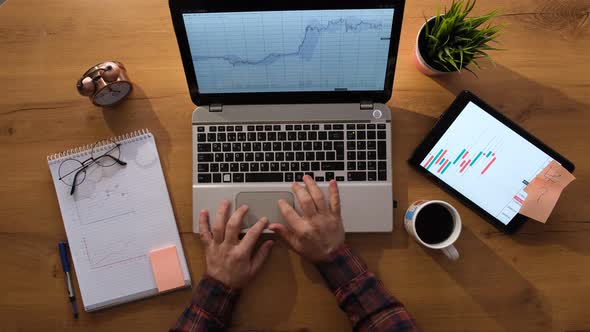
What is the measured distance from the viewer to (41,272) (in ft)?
2.80

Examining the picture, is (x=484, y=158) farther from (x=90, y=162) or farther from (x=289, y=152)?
(x=90, y=162)

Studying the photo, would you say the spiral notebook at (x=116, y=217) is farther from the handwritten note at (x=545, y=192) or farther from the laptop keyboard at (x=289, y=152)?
the handwritten note at (x=545, y=192)

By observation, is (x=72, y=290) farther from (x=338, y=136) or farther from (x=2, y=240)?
(x=338, y=136)

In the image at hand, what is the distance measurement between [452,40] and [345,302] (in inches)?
22.3

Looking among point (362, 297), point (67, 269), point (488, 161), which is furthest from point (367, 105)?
point (67, 269)

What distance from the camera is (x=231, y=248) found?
31.9 inches

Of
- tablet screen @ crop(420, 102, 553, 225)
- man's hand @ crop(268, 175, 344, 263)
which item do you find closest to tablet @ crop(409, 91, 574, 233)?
tablet screen @ crop(420, 102, 553, 225)

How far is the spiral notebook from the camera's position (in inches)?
32.9

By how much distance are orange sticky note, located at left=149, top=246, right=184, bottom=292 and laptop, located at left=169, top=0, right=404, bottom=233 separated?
0.08m

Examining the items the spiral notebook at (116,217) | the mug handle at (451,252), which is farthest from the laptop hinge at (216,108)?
the mug handle at (451,252)

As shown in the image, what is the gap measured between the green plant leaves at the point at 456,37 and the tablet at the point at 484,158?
8cm

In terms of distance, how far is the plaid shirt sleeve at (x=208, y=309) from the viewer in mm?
782

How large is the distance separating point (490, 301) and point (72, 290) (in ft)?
2.84

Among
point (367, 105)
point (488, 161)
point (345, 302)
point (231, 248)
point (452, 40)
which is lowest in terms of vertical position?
point (345, 302)
